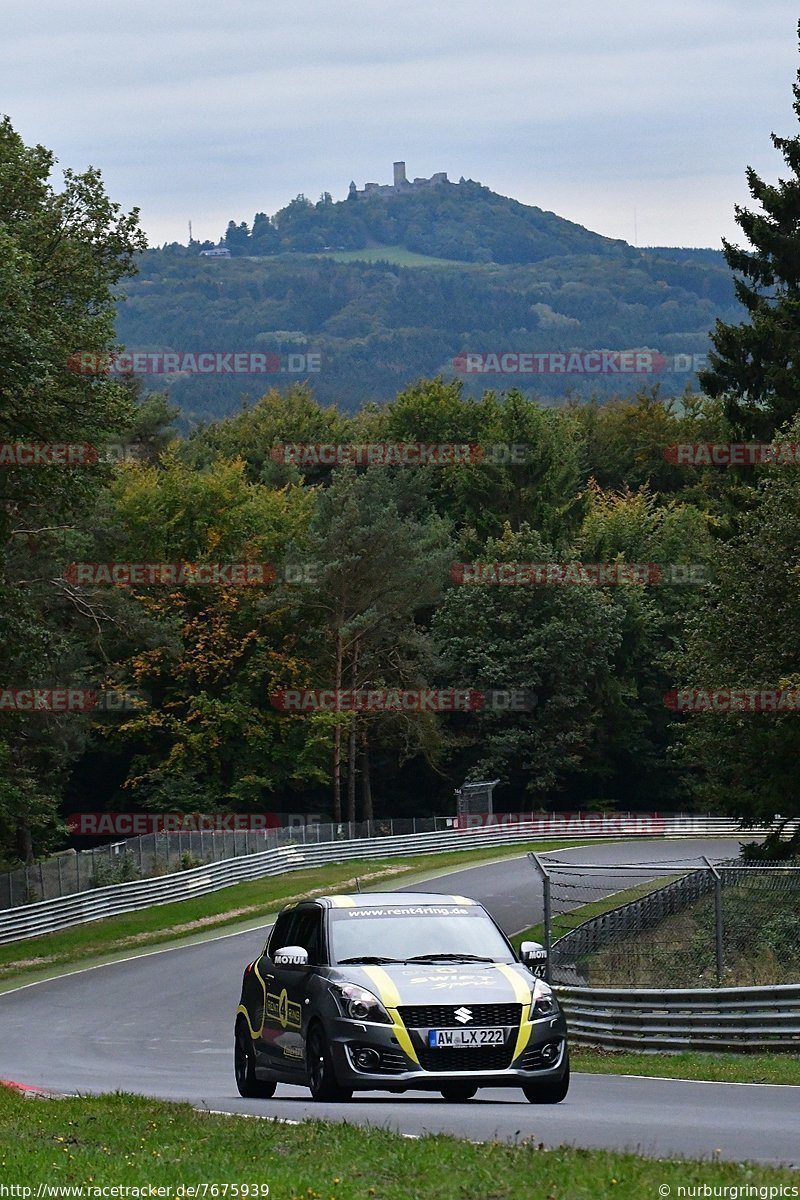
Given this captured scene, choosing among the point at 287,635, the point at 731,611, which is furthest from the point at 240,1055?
the point at 287,635

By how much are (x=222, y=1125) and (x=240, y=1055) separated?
377 centimetres

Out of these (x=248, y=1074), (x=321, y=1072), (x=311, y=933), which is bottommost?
(x=248, y=1074)

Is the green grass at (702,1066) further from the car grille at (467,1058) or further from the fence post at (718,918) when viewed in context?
the car grille at (467,1058)

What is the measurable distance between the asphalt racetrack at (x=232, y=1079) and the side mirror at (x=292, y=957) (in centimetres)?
107

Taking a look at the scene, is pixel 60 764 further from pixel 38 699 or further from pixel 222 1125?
pixel 222 1125

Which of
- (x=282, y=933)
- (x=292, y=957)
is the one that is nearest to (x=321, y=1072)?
(x=292, y=957)

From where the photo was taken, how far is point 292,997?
13.3m

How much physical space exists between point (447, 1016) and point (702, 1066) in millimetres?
6282

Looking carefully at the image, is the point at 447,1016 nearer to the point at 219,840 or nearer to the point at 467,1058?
the point at 467,1058

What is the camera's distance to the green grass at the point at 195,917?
41156 mm

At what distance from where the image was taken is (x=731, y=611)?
36344 mm

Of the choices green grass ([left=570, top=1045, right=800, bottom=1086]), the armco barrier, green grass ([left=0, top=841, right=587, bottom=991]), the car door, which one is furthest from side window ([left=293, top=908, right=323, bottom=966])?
the armco barrier

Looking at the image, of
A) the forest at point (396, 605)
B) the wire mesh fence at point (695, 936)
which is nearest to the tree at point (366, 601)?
the forest at point (396, 605)

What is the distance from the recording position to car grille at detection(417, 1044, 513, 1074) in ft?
39.7
